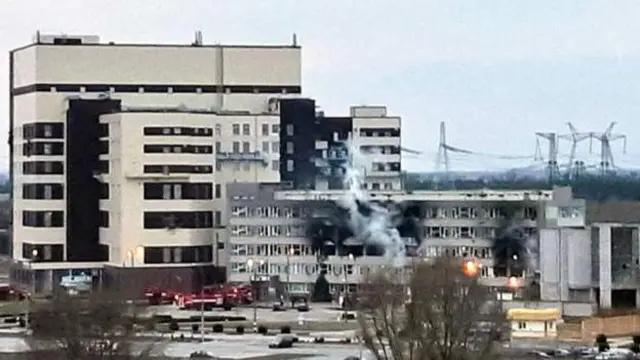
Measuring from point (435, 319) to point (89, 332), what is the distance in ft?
19.2

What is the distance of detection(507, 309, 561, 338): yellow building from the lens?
46.6 m

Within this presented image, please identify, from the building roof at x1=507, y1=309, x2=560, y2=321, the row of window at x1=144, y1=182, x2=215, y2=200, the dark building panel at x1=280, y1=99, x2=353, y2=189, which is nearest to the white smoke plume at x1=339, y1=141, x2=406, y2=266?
the row of window at x1=144, y1=182, x2=215, y2=200

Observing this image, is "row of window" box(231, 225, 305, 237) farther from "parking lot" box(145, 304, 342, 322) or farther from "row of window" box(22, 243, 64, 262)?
"row of window" box(22, 243, 64, 262)

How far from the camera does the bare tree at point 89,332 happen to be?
→ 3331 centimetres

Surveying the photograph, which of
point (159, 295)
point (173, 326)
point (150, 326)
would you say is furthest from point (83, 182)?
point (150, 326)

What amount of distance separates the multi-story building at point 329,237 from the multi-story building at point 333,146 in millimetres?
5651

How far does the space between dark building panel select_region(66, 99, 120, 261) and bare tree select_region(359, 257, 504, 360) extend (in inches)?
1145

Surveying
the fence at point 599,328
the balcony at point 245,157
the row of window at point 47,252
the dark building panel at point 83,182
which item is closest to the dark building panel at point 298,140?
the balcony at point 245,157

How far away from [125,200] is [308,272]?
20.9 feet

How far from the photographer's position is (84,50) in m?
67.1

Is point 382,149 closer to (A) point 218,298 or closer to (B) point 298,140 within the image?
(B) point 298,140

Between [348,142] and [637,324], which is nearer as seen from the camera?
[637,324]

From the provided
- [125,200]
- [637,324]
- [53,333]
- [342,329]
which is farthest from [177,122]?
[53,333]

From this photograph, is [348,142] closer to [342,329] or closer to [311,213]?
[311,213]
